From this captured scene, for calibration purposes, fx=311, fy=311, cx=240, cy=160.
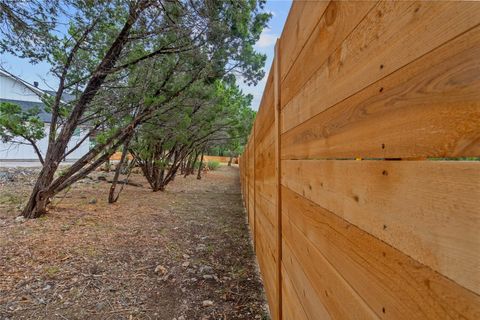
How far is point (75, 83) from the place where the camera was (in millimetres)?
5297

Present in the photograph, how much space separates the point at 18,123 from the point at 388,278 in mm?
5940

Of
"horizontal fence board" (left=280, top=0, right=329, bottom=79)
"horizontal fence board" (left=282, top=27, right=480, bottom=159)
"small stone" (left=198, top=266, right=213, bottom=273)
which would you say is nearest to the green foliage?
"small stone" (left=198, top=266, right=213, bottom=273)

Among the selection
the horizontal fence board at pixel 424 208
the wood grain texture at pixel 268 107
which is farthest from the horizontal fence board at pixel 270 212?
the horizontal fence board at pixel 424 208

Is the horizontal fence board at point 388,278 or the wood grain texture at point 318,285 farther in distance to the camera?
the wood grain texture at point 318,285

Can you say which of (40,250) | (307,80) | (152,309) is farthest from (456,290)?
(40,250)

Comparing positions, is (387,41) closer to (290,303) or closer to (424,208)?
(424,208)

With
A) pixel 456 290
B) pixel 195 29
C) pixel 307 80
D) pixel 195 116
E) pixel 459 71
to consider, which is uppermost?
pixel 195 29

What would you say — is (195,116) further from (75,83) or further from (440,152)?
(440,152)

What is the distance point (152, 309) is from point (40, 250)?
1.95 m

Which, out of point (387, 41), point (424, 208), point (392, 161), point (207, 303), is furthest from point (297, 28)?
point (207, 303)

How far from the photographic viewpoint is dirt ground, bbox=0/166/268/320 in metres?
2.56

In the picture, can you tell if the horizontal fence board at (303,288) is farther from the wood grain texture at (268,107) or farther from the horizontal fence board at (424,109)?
the wood grain texture at (268,107)

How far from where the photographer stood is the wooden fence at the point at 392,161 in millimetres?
420

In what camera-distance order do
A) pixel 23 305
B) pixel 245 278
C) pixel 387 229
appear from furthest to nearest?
pixel 245 278 → pixel 23 305 → pixel 387 229
